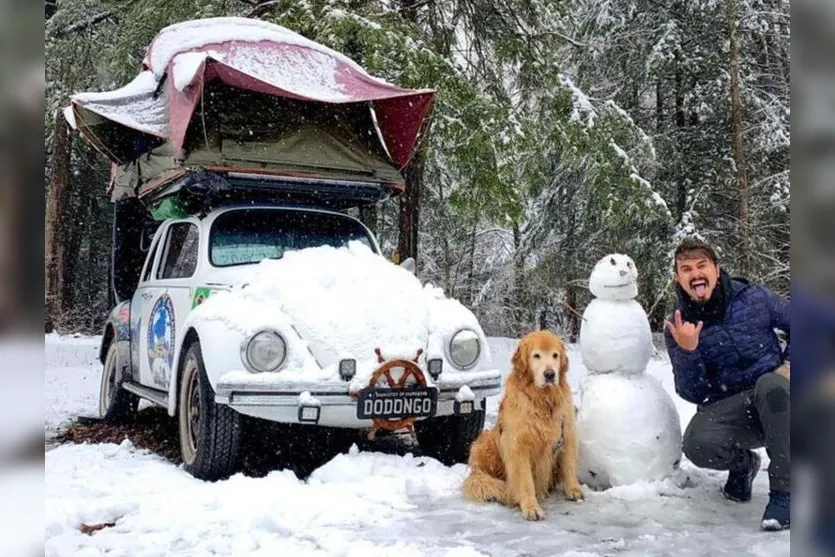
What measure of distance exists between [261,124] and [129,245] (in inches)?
97.9

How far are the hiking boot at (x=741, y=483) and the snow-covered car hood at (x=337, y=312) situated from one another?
5.47 ft

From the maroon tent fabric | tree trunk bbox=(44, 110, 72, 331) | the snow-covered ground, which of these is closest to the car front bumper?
the snow-covered ground

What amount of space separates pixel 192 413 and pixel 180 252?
1.73 metres

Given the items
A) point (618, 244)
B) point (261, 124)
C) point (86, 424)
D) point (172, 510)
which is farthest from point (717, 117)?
point (172, 510)

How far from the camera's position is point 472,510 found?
4301 millimetres

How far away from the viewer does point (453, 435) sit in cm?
549

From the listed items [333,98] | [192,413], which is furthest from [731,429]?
[333,98]

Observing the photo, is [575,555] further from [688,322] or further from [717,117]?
[717,117]

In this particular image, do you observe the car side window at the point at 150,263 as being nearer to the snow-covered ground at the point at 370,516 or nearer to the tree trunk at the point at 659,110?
the snow-covered ground at the point at 370,516

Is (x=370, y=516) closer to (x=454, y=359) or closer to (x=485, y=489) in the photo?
(x=485, y=489)

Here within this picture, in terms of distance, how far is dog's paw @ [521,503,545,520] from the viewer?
412 cm

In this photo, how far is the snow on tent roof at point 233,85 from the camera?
20.4 feet

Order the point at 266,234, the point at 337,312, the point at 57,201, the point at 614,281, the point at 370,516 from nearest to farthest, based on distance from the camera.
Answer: the point at 370,516 → the point at 614,281 → the point at 337,312 → the point at 266,234 → the point at 57,201

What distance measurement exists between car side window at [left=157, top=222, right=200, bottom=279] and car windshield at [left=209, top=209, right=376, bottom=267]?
0.23 meters
